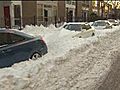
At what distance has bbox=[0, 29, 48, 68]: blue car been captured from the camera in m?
10.2

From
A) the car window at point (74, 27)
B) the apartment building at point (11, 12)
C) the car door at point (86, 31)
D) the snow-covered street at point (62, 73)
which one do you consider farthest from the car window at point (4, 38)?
the apartment building at point (11, 12)

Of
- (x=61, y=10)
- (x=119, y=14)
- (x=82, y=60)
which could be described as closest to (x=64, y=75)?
(x=82, y=60)

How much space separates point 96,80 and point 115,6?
265 ft

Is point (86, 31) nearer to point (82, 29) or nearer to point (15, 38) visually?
point (82, 29)

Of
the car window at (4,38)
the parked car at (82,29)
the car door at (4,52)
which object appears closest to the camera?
the car door at (4,52)

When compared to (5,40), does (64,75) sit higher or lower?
lower

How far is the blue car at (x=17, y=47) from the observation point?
33.4ft

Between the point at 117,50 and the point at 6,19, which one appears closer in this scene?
the point at 117,50

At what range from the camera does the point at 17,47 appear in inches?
420

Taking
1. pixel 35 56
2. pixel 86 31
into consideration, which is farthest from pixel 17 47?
pixel 86 31

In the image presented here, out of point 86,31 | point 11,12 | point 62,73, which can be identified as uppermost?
point 11,12

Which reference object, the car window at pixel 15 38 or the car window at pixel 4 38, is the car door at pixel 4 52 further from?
the car window at pixel 15 38

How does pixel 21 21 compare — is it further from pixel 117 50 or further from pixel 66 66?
pixel 66 66

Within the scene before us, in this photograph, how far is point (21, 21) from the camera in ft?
110
